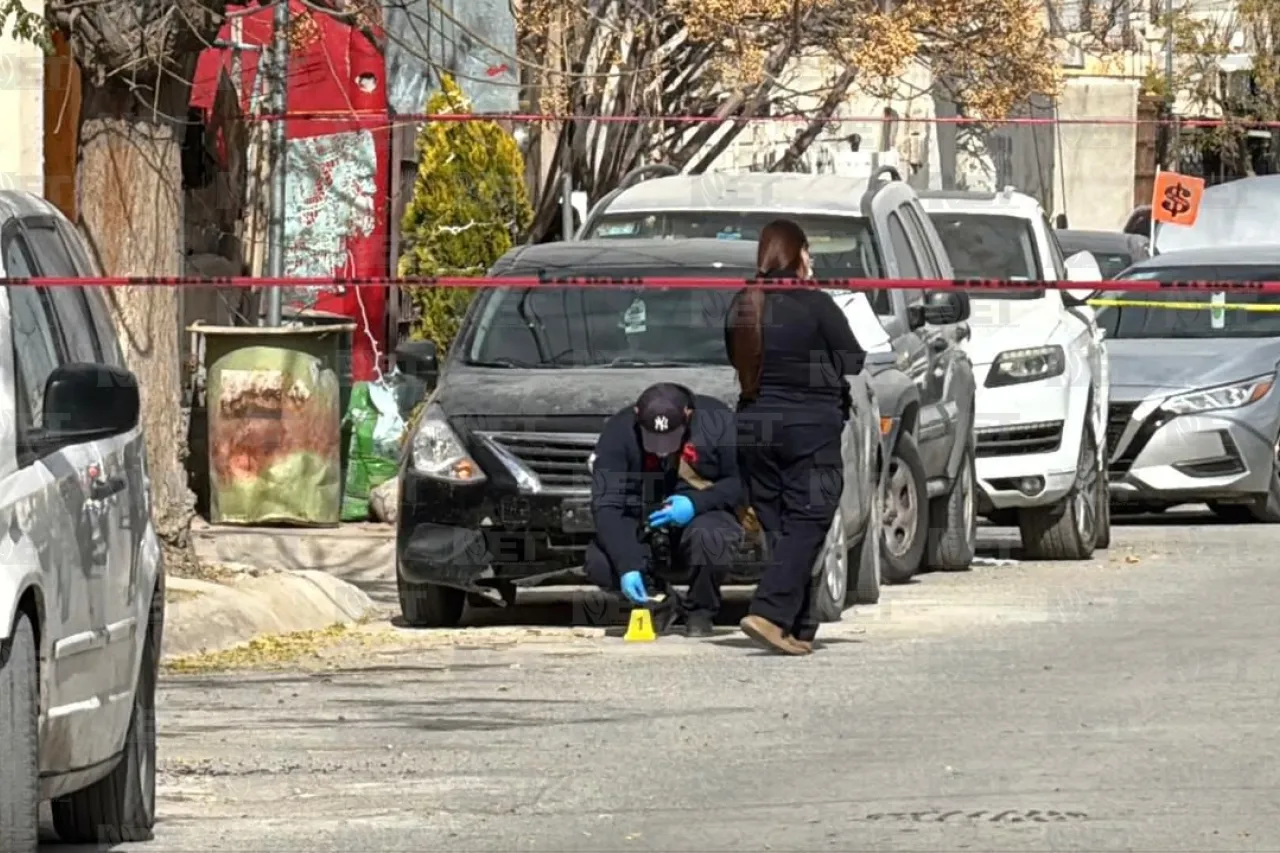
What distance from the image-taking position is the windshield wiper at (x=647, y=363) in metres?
14.2

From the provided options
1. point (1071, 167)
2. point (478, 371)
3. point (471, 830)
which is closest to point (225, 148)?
point (478, 371)

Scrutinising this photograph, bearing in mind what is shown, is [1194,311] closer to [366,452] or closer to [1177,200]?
[366,452]

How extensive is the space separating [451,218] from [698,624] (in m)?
8.27

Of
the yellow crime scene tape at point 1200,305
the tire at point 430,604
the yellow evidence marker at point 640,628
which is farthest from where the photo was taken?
the yellow crime scene tape at point 1200,305

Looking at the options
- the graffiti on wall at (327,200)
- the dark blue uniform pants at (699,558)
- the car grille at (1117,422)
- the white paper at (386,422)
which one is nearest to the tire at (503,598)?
the dark blue uniform pants at (699,558)

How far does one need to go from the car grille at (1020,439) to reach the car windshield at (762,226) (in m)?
1.90

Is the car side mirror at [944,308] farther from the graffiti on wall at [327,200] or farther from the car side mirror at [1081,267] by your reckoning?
the graffiti on wall at [327,200]

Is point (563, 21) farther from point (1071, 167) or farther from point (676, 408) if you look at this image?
point (1071, 167)

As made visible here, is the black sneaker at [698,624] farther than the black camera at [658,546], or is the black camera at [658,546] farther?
the black sneaker at [698,624]

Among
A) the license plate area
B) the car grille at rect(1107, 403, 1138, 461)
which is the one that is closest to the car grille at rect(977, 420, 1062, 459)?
the car grille at rect(1107, 403, 1138, 461)

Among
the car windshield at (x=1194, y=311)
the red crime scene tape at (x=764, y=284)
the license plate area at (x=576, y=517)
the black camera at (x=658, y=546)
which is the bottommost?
the black camera at (x=658, y=546)

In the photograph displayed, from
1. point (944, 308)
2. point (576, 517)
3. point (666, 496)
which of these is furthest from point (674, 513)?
point (944, 308)

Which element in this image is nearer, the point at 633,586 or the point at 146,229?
the point at 633,586

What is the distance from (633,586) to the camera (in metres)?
13.1
